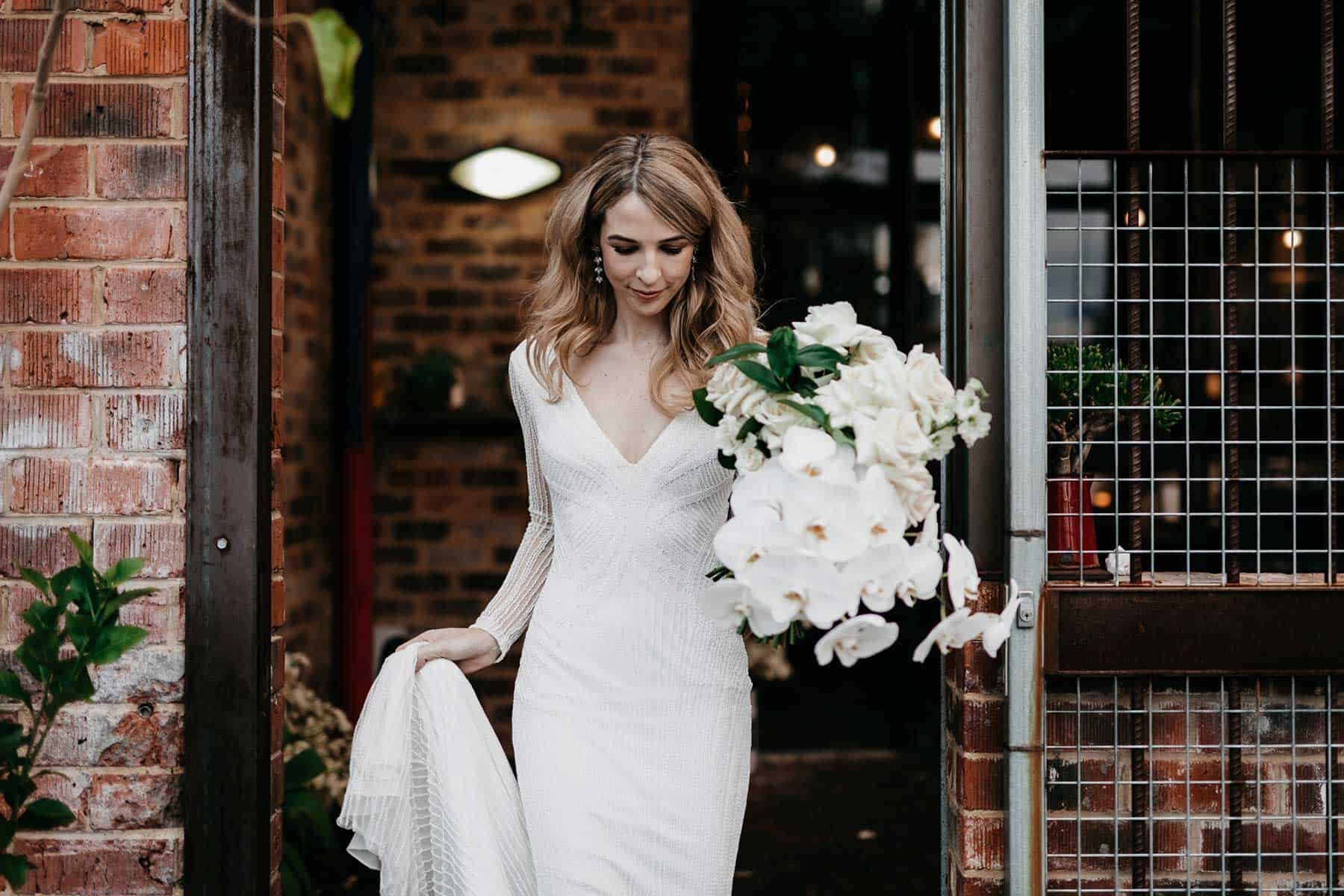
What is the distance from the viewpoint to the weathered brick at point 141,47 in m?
1.96

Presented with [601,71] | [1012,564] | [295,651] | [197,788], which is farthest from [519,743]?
[601,71]

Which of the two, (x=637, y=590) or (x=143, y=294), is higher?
(x=143, y=294)

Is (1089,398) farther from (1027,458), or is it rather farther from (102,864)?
(102,864)

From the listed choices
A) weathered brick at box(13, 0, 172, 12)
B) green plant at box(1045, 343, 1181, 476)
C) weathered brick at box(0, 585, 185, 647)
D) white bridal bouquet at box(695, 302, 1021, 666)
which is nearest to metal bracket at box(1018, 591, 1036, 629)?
green plant at box(1045, 343, 1181, 476)

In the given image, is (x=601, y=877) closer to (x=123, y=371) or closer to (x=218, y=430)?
(x=218, y=430)

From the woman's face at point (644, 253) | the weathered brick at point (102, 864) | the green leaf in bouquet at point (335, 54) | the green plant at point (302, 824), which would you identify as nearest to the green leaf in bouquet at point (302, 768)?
the green plant at point (302, 824)

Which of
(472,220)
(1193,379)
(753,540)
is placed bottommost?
(753,540)

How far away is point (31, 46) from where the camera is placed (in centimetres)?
195

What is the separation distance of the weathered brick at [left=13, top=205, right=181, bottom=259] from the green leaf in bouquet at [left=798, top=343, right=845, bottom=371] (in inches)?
43.1

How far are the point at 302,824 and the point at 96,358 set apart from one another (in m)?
1.62

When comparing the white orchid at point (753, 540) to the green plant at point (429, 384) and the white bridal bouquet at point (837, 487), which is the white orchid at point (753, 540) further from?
the green plant at point (429, 384)

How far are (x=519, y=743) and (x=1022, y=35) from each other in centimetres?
145

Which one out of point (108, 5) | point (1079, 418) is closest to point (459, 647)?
point (1079, 418)

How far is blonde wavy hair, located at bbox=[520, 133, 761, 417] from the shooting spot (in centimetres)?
192
